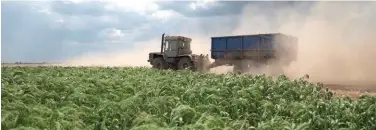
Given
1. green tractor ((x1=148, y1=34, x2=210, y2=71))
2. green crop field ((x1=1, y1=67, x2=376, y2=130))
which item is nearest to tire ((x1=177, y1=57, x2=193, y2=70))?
green tractor ((x1=148, y1=34, x2=210, y2=71))

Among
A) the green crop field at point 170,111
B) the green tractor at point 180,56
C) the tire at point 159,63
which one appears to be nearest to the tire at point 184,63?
the green tractor at point 180,56

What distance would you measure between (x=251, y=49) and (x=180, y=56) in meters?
5.24

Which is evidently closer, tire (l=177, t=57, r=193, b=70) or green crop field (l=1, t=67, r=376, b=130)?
green crop field (l=1, t=67, r=376, b=130)

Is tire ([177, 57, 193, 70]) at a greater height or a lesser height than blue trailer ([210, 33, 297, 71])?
lesser

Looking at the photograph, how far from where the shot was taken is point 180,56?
33.3m

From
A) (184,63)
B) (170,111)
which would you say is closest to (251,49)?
(184,63)

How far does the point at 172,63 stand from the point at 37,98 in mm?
24446

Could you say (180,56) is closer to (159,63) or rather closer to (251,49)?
(159,63)

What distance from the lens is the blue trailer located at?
30359 mm

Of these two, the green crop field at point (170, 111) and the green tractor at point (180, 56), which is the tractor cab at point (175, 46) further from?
the green crop field at point (170, 111)

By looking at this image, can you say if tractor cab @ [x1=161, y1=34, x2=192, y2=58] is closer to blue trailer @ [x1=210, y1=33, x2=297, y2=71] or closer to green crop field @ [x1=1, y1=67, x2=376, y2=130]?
blue trailer @ [x1=210, y1=33, x2=297, y2=71]

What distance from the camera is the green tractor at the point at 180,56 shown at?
1293 inches

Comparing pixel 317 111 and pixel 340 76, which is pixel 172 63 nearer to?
pixel 340 76

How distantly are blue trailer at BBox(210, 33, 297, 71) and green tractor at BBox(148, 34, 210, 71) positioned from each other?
92 cm
